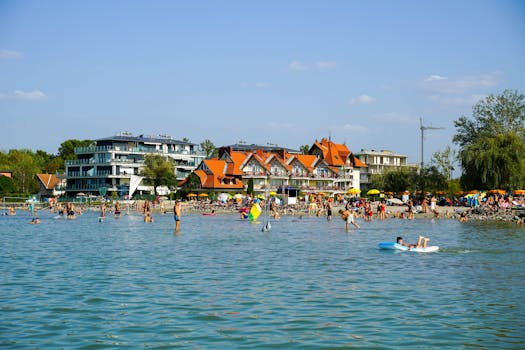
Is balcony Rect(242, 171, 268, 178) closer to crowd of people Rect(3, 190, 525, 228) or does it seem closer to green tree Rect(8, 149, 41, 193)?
crowd of people Rect(3, 190, 525, 228)

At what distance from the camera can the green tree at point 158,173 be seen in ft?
294

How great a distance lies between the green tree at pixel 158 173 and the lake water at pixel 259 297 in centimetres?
6142

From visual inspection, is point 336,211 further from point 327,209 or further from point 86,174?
point 86,174

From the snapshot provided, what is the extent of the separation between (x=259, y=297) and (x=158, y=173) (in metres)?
75.9

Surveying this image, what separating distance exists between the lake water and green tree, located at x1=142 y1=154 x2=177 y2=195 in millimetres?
61421

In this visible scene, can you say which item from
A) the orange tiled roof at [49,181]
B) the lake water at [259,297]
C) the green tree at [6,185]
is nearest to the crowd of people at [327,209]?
the lake water at [259,297]

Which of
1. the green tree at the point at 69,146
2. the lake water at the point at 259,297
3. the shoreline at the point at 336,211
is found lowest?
the lake water at the point at 259,297

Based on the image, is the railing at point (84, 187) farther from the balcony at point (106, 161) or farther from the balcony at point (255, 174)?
the balcony at point (255, 174)

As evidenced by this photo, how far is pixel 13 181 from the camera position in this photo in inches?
3959

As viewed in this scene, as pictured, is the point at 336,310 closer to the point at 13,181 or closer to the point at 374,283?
the point at 374,283

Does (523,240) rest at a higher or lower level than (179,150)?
lower

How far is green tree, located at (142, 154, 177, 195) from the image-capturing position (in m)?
89.5

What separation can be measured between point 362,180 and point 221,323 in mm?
113090

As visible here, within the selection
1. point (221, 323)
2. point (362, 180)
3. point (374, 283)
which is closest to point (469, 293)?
point (374, 283)
